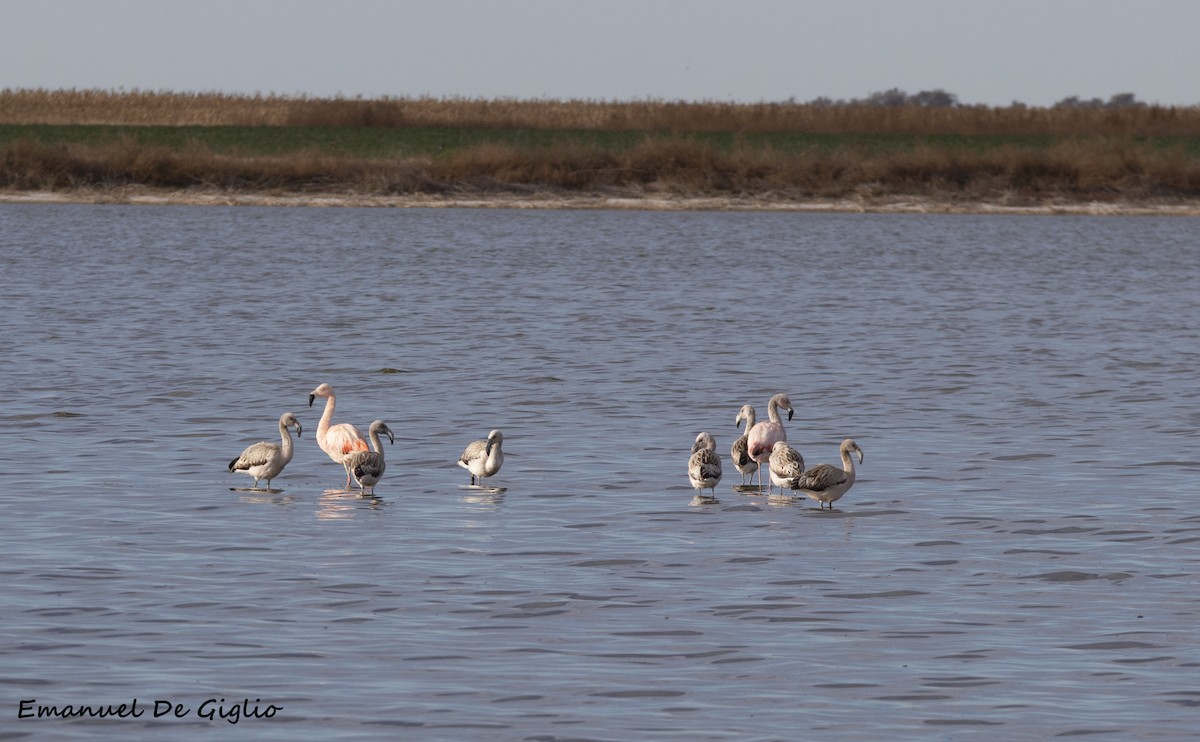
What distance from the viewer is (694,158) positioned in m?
59.0

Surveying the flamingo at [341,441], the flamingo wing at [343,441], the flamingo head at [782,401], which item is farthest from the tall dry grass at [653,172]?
the flamingo wing at [343,441]

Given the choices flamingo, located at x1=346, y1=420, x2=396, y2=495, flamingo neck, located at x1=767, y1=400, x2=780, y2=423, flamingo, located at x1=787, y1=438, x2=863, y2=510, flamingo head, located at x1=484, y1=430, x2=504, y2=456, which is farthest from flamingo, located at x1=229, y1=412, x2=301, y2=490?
flamingo neck, located at x1=767, y1=400, x2=780, y2=423

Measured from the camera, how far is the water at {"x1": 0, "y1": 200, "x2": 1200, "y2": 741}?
8.54m

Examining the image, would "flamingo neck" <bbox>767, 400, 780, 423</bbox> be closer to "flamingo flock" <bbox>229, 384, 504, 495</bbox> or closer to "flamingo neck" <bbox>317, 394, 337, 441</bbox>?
"flamingo flock" <bbox>229, 384, 504, 495</bbox>

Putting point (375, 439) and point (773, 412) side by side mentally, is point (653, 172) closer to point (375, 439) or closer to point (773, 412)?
point (773, 412)

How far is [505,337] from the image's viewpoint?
27078 mm

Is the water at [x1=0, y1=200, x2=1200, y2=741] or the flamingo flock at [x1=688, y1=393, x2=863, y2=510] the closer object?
the water at [x1=0, y1=200, x2=1200, y2=741]

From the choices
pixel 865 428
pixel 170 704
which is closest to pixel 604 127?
pixel 865 428

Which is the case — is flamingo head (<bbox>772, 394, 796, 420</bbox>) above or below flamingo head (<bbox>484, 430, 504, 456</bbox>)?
Answer: above

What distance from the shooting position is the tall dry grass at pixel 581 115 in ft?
238

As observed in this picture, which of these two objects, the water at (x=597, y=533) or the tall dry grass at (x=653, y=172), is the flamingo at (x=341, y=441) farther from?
the tall dry grass at (x=653, y=172)

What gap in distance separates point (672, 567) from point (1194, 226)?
49.2 m

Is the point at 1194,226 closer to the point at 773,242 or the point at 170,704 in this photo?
the point at 773,242

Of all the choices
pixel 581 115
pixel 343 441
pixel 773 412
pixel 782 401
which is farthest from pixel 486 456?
pixel 581 115
